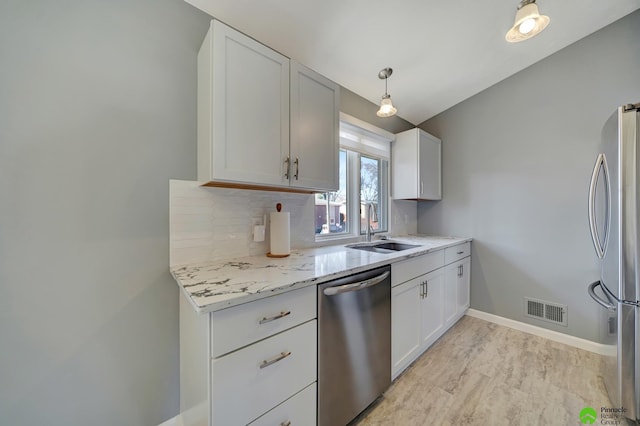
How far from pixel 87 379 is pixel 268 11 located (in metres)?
2.12

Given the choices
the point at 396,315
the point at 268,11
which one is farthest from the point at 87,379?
the point at 268,11

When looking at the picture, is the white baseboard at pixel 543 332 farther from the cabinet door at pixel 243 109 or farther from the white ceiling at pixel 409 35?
the cabinet door at pixel 243 109

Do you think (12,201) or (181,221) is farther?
(181,221)

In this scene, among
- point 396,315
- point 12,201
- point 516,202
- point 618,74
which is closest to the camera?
point 12,201

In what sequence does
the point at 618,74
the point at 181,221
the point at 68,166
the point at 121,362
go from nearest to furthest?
the point at 68,166, the point at 121,362, the point at 181,221, the point at 618,74

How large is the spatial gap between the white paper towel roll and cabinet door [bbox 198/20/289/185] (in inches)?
11.2

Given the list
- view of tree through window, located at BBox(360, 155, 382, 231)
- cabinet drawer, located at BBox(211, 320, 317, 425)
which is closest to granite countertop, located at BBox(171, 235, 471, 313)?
cabinet drawer, located at BBox(211, 320, 317, 425)

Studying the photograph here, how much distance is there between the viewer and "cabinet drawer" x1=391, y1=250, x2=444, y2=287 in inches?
62.4

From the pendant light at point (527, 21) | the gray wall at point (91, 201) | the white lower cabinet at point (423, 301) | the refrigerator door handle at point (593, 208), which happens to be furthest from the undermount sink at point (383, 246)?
the pendant light at point (527, 21)

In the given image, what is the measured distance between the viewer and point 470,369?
5.91ft

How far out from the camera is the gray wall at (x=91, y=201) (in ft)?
3.09

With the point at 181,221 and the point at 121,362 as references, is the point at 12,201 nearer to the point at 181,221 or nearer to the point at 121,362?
the point at 181,221

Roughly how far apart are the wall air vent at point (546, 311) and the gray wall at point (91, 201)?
3.12 m

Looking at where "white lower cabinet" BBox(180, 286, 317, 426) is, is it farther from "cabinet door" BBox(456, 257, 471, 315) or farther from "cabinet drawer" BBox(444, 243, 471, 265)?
"cabinet door" BBox(456, 257, 471, 315)
